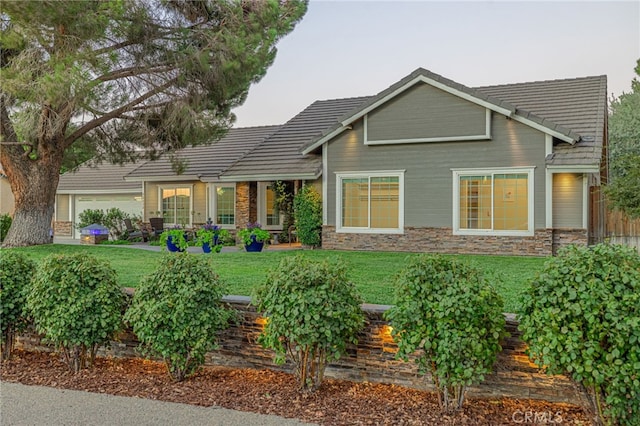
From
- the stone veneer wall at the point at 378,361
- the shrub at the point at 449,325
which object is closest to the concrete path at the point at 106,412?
the stone veneer wall at the point at 378,361

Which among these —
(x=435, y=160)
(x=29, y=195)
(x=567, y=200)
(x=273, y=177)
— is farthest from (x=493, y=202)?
(x=29, y=195)

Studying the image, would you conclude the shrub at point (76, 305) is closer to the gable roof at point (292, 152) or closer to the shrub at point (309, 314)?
the shrub at point (309, 314)

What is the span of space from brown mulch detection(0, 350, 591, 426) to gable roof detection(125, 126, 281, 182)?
44.3 ft

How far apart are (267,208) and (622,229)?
11710 mm

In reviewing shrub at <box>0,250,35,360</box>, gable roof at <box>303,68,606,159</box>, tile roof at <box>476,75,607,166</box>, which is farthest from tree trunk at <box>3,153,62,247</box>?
tile roof at <box>476,75,607,166</box>

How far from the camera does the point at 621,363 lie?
11.8 ft

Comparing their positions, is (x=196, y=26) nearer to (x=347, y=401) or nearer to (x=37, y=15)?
(x=37, y=15)

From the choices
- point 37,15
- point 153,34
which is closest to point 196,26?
point 153,34

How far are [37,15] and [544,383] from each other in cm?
1140

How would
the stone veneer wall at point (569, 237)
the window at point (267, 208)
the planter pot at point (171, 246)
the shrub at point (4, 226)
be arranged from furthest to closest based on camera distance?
1. the shrub at point (4, 226)
2. the window at point (267, 208)
3. the planter pot at point (171, 246)
4. the stone veneer wall at point (569, 237)

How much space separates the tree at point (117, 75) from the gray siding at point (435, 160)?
3601 mm

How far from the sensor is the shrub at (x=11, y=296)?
6.11 m

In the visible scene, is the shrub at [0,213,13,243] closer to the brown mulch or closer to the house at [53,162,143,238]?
the house at [53,162,143,238]

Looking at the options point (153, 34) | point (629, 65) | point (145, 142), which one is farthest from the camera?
point (629, 65)
